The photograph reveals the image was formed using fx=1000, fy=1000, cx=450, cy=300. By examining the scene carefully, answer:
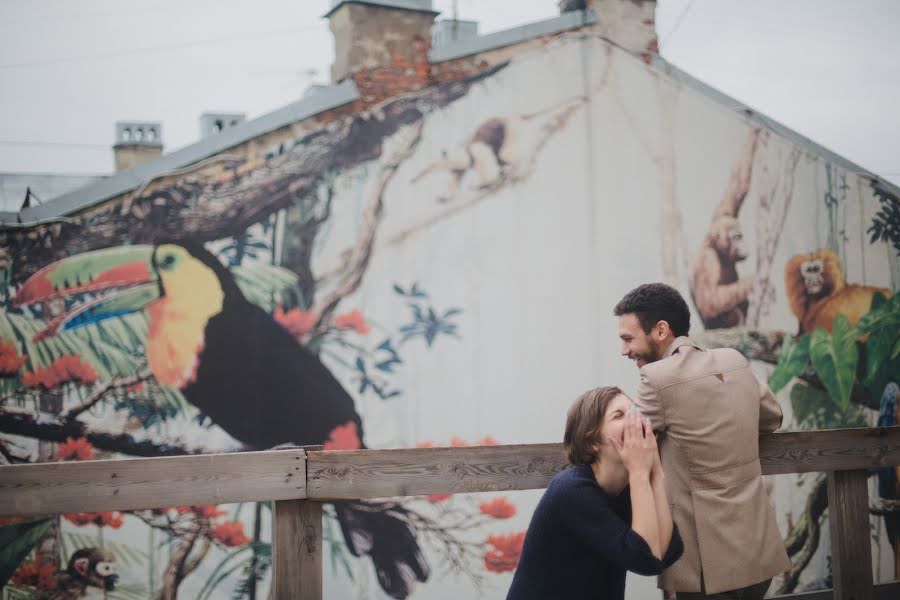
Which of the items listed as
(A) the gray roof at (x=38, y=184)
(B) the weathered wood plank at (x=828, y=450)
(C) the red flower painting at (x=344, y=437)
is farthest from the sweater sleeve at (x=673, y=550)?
(A) the gray roof at (x=38, y=184)

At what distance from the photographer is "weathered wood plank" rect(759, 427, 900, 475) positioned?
409 centimetres

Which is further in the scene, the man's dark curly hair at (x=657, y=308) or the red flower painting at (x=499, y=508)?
the red flower painting at (x=499, y=508)

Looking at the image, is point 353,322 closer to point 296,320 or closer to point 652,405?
point 296,320

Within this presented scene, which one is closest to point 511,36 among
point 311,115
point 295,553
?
point 311,115

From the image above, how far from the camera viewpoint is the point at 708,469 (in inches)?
129

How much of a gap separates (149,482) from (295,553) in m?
0.57

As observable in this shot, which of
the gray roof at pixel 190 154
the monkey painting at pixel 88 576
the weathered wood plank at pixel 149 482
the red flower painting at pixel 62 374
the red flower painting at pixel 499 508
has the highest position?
the gray roof at pixel 190 154

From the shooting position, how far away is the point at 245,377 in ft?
22.1

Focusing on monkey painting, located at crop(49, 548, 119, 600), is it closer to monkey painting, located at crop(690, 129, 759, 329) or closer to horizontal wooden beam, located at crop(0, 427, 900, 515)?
horizontal wooden beam, located at crop(0, 427, 900, 515)

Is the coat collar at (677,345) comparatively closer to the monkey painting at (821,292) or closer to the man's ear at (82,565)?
the man's ear at (82,565)

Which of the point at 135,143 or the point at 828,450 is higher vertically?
the point at 135,143

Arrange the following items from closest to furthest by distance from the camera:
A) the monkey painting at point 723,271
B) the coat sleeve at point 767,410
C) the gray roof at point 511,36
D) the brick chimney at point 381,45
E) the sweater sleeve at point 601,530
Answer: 1. the sweater sleeve at point 601,530
2. the coat sleeve at point 767,410
3. the brick chimney at point 381,45
4. the gray roof at point 511,36
5. the monkey painting at point 723,271

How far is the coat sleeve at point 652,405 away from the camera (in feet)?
10.7

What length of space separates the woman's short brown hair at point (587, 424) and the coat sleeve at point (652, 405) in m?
0.32
